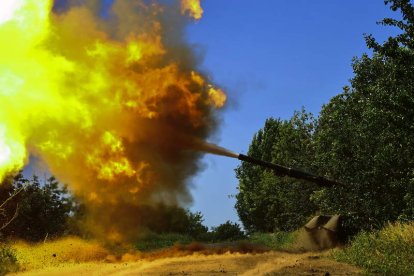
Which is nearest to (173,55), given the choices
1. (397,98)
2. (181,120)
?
(181,120)

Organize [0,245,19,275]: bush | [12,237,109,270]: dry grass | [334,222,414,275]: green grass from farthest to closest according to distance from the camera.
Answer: [12,237,109,270]: dry grass
[0,245,19,275]: bush
[334,222,414,275]: green grass

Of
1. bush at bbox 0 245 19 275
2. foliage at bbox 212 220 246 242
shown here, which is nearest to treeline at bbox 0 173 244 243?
foliage at bbox 212 220 246 242

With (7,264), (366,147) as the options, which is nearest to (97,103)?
(7,264)

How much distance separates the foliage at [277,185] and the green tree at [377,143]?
247 inches

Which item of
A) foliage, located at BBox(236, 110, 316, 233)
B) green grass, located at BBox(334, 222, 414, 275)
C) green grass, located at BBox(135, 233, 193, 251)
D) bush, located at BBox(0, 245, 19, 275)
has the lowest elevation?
green grass, located at BBox(334, 222, 414, 275)

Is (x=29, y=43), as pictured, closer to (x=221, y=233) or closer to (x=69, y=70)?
(x=69, y=70)

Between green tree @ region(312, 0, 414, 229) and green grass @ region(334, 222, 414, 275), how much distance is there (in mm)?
1963

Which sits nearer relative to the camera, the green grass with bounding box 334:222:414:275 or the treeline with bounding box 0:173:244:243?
the green grass with bounding box 334:222:414:275

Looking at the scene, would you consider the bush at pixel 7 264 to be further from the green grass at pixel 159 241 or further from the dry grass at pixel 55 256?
the green grass at pixel 159 241

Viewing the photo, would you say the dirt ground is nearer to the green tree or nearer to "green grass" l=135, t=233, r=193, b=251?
the green tree

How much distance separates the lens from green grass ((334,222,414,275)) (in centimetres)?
1318

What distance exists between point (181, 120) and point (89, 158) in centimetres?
441

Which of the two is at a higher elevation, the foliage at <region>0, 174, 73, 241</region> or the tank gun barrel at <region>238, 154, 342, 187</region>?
the foliage at <region>0, 174, 73, 241</region>

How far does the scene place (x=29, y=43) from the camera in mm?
16875
